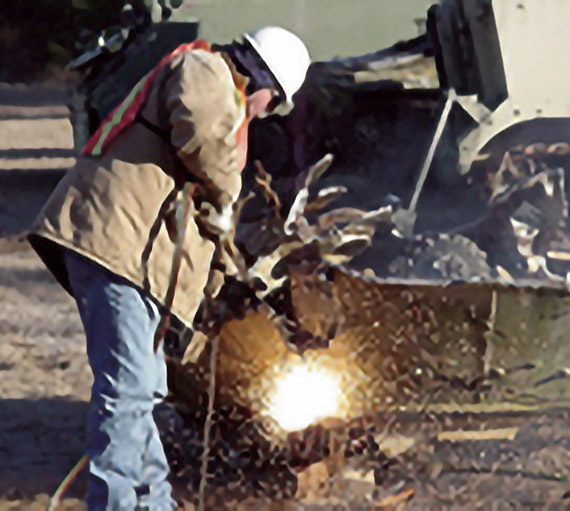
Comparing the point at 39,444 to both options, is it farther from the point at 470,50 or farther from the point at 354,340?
the point at 470,50

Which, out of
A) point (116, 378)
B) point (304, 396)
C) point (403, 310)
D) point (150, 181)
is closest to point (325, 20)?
point (403, 310)

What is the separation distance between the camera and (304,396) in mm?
3391

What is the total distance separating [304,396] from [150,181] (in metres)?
1.21

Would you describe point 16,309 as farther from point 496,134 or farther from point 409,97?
point 496,134

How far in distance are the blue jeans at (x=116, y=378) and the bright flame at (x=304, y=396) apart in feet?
2.52

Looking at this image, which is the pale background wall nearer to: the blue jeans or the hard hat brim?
the hard hat brim

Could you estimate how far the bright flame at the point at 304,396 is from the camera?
3340 millimetres

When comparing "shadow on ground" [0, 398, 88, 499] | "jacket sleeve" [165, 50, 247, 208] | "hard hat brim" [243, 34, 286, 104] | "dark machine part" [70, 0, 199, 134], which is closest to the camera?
"jacket sleeve" [165, 50, 247, 208]

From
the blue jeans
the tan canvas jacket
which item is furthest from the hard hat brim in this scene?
the blue jeans

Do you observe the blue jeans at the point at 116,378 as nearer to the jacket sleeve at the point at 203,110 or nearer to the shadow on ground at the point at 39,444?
the jacket sleeve at the point at 203,110

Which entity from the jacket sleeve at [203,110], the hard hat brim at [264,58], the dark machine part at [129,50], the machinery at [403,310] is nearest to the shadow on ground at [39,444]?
the machinery at [403,310]

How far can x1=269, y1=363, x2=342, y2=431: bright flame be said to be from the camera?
11.0 ft

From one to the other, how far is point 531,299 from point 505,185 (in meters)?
0.74

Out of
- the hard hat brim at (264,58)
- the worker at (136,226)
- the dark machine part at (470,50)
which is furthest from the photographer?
the dark machine part at (470,50)
